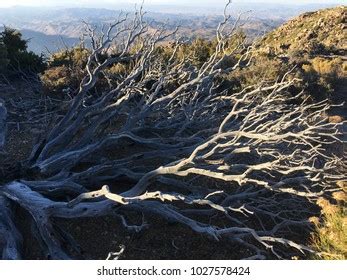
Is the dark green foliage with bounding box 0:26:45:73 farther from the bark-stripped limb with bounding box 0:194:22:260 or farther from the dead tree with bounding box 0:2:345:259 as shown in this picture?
the bark-stripped limb with bounding box 0:194:22:260

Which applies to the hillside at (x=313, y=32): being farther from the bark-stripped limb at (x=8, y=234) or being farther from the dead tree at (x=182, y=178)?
the bark-stripped limb at (x=8, y=234)

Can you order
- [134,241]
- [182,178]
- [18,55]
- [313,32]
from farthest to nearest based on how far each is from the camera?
[313,32] → [18,55] → [182,178] → [134,241]

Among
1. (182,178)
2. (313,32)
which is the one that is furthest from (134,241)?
(313,32)

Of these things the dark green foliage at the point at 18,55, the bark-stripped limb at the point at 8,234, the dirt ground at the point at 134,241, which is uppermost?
the dark green foliage at the point at 18,55

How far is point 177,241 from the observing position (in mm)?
4887

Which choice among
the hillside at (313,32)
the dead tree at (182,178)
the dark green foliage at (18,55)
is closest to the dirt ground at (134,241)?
the dead tree at (182,178)

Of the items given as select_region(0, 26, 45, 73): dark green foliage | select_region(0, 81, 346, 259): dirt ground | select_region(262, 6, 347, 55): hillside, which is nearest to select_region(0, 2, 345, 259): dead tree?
select_region(0, 81, 346, 259): dirt ground

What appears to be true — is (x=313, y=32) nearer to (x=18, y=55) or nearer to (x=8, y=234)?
(x=18, y=55)

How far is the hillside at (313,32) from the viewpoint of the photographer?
18.2 m

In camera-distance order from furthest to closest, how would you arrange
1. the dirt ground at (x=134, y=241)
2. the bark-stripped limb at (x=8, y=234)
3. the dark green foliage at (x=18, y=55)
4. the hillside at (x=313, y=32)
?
the hillside at (x=313, y=32)
the dark green foliage at (x=18, y=55)
the dirt ground at (x=134, y=241)
the bark-stripped limb at (x=8, y=234)

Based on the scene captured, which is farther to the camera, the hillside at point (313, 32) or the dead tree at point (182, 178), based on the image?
the hillside at point (313, 32)

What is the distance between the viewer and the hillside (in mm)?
18219

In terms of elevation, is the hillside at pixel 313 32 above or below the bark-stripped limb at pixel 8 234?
above

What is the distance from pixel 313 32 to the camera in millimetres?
21734
